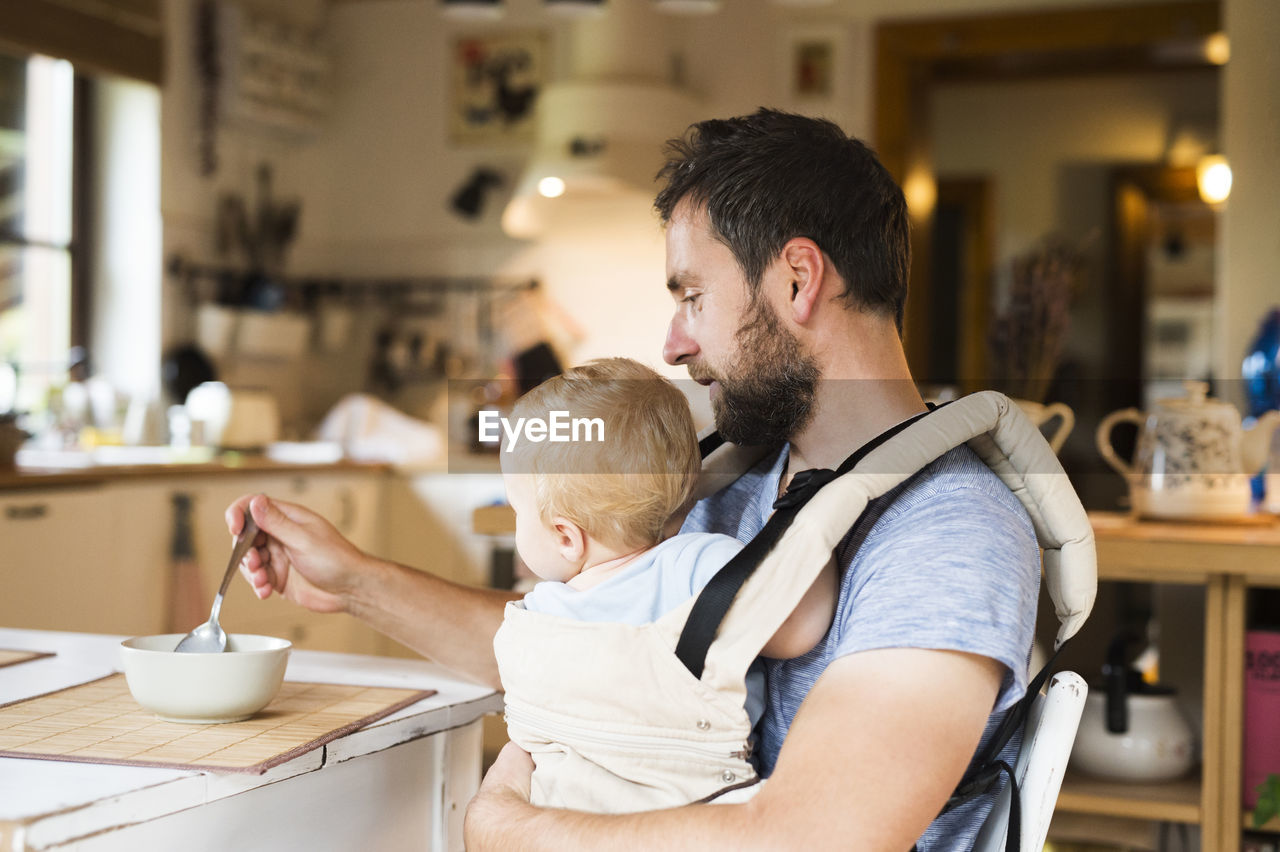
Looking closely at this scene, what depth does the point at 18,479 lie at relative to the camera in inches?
108

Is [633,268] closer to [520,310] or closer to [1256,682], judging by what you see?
[520,310]

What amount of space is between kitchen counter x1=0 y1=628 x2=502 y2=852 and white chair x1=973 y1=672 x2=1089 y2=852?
17.5 inches

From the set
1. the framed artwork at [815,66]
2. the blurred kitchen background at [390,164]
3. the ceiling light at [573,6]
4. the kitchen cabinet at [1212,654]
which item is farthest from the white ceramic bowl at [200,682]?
the framed artwork at [815,66]

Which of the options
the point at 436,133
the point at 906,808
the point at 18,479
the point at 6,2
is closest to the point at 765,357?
the point at 906,808

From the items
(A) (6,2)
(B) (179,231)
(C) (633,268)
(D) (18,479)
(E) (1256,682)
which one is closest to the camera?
(E) (1256,682)

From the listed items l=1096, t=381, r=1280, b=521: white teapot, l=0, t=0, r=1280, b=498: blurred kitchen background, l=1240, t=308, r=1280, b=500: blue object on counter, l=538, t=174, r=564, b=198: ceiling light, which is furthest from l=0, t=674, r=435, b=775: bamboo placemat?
l=538, t=174, r=564, b=198: ceiling light

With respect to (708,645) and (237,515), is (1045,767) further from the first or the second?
(237,515)

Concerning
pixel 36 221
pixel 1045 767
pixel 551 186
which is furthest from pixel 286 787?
pixel 36 221

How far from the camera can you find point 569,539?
102 centimetres

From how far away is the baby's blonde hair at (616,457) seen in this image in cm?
98

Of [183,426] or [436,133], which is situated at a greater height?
[436,133]

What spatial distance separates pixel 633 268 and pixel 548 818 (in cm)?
364

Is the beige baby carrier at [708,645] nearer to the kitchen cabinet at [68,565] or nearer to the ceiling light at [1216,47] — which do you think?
the kitchen cabinet at [68,565]

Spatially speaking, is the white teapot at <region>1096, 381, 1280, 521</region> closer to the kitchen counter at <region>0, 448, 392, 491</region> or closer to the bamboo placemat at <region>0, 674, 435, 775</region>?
the bamboo placemat at <region>0, 674, 435, 775</region>
